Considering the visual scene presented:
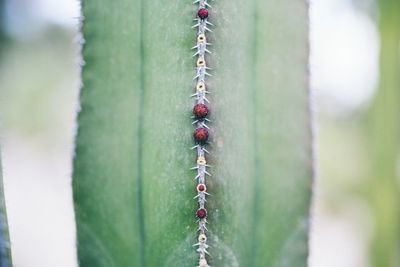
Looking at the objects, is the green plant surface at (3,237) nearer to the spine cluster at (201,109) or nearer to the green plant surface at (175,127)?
the green plant surface at (175,127)

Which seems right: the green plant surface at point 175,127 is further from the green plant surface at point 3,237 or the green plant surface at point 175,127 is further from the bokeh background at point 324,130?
the bokeh background at point 324,130

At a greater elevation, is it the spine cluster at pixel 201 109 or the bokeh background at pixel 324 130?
the bokeh background at pixel 324 130

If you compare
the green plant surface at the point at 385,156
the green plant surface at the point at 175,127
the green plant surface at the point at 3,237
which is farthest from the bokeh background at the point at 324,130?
the green plant surface at the point at 3,237

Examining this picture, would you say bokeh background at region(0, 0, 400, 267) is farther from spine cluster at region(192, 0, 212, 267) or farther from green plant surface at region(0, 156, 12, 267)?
green plant surface at region(0, 156, 12, 267)

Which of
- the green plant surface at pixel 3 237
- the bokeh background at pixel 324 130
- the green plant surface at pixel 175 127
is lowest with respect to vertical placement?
the green plant surface at pixel 3 237

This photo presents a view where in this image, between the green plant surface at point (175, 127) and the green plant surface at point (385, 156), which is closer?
the green plant surface at point (175, 127)

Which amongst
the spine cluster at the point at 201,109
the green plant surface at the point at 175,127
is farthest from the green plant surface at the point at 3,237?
the spine cluster at the point at 201,109

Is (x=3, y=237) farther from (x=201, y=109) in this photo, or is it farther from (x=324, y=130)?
(x=324, y=130)
